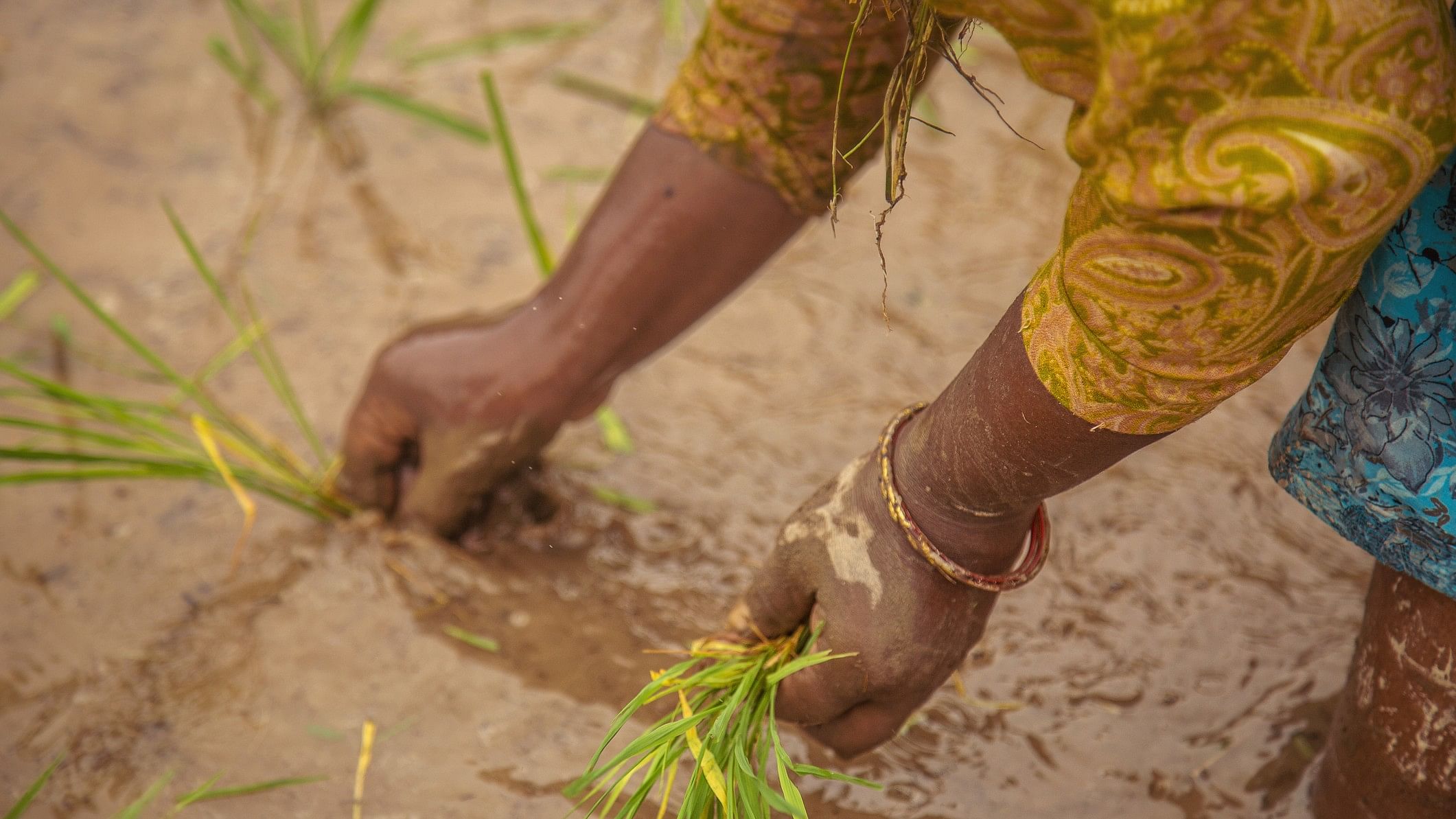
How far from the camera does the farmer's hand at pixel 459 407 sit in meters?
1.57

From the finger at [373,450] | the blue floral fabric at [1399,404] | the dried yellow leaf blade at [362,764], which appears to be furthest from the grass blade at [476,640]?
the blue floral fabric at [1399,404]

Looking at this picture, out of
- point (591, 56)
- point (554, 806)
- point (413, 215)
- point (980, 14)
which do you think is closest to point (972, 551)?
→ point (980, 14)

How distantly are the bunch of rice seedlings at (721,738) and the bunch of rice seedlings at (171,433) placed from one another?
81cm

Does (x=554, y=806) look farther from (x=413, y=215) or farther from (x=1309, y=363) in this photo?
(x=1309, y=363)

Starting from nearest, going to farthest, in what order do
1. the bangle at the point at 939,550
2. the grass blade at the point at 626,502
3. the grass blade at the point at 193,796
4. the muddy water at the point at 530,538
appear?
the bangle at the point at 939,550 → the grass blade at the point at 193,796 → the muddy water at the point at 530,538 → the grass blade at the point at 626,502

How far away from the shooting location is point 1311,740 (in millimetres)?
1506

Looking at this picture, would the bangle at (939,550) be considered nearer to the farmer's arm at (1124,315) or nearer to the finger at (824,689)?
the farmer's arm at (1124,315)

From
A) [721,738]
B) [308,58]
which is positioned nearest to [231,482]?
[721,738]

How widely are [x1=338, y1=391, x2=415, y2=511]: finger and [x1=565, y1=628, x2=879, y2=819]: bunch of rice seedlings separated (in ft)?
2.12

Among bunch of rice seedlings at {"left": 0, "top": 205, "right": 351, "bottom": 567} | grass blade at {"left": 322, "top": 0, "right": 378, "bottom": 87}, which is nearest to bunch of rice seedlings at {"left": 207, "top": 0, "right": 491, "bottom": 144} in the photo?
grass blade at {"left": 322, "top": 0, "right": 378, "bottom": 87}

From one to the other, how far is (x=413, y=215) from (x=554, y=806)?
144 cm

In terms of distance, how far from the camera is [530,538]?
183 centimetres

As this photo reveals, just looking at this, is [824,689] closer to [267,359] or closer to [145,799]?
[145,799]

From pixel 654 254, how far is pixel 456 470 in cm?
47
